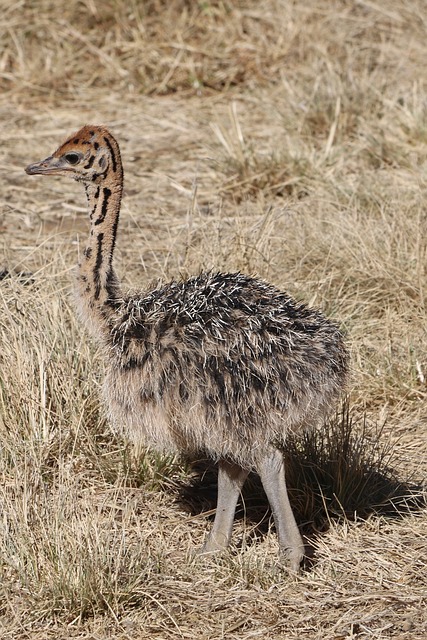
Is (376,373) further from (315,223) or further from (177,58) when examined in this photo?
(177,58)

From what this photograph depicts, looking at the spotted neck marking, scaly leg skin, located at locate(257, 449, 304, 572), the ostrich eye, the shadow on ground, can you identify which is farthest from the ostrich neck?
the shadow on ground

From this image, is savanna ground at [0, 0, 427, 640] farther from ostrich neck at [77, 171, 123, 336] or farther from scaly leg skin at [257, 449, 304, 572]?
ostrich neck at [77, 171, 123, 336]

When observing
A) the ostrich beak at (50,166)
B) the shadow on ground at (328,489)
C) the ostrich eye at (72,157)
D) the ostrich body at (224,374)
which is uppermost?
the ostrich eye at (72,157)

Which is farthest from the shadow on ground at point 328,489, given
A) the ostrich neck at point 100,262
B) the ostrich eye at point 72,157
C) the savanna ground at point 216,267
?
the ostrich eye at point 72,157

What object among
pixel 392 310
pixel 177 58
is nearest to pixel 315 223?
pixel 392 310

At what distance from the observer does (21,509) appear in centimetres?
445

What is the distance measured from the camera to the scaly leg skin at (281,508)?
4.39m

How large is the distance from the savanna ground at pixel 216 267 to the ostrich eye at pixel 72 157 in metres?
Answer: 0.87

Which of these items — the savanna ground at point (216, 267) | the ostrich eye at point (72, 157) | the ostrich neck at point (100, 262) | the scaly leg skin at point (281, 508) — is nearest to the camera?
the savanna ground at point (216, 267)

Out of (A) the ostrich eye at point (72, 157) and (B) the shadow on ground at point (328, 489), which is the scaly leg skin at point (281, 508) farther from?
(A) the ostrich eye at point (72, 157)

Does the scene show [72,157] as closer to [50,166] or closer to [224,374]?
[50,166]

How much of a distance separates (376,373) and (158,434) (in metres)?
1.83

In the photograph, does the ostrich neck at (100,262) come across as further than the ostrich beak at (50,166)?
No

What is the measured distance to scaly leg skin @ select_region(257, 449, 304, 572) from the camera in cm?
439
